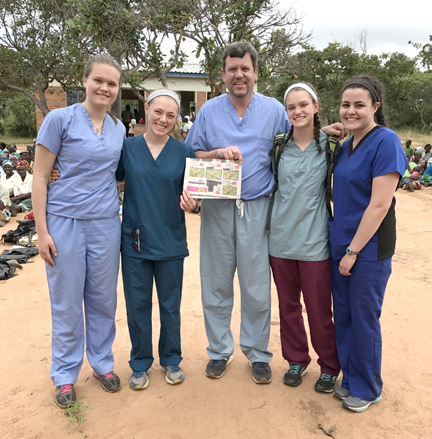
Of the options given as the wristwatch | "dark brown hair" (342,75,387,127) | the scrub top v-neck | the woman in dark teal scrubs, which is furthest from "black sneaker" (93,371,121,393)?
"dark brown hair" (342,75,387,127)

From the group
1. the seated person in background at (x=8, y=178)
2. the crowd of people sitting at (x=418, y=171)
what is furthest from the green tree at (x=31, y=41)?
the crowd of people sitting at (x=418, y=171)

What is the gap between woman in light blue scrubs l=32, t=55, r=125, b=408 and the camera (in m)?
2.48

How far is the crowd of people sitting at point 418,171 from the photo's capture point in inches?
438

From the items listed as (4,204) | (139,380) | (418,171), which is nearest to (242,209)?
Result: (139,380)

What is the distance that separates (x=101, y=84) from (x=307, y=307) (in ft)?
6.11

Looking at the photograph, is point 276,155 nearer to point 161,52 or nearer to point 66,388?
point 66,388

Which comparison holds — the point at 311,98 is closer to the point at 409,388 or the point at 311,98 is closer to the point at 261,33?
the point at 409,388

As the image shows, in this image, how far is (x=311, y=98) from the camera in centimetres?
258

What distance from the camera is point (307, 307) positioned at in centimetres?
274

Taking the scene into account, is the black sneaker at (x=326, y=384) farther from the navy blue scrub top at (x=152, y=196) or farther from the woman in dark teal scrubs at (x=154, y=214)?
the navy blue scrub top at (x=152, y=196)

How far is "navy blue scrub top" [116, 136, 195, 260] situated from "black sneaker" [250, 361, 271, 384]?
38.9 inches

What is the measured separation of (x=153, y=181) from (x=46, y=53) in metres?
12.9

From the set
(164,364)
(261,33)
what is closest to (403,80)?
(261,33)

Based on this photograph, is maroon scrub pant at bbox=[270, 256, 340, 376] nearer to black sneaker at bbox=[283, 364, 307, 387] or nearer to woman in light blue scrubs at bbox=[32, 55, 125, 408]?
black sneaker at bbox=[283, 364, 307, 387]
